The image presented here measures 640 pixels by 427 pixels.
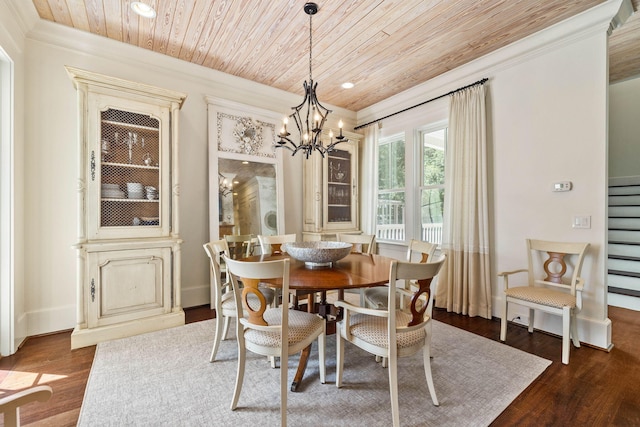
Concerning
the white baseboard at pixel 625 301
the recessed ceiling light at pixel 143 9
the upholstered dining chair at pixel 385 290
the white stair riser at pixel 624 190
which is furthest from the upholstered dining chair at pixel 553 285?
the recessed ceiling light at pixel 143 9

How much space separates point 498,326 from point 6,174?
4.74 meters

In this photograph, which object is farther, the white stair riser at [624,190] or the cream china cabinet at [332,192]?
the white stair riser at [624,190]

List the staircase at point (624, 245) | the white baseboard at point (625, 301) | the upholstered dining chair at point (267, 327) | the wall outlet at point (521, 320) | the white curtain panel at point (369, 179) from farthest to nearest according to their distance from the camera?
1. the white curtain panel at point (369, 179)
2. the staircase at point (624, 245)
3. the white baseboard at point (625, 301)
4. the wall outlet at point (521, 320)
5. the upholstered dining chair at point (267, 327)

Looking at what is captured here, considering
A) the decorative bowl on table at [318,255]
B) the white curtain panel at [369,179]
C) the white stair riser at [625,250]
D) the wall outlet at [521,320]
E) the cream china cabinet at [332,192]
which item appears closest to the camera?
the decorative bowl on table at [318,255]

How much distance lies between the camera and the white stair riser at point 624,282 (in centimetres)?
355

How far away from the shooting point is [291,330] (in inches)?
69.6

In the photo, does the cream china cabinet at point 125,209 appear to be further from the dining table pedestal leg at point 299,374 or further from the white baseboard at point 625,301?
the white baseboard at point 625,301

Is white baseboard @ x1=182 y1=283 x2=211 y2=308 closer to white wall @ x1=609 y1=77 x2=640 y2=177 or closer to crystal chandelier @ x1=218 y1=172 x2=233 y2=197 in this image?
crystal chandelier @ x1=218 y1=172 x2=233 y2=197

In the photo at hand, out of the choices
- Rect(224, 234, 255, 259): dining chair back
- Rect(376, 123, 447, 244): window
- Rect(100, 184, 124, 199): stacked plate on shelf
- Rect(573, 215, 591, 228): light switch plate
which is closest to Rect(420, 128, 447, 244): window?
Rect(376, 123, 447, 244): window

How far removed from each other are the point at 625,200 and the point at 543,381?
4.10m

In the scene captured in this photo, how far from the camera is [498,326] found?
298 cm

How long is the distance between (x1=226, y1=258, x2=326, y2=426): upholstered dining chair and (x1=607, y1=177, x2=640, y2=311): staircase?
13.3ft

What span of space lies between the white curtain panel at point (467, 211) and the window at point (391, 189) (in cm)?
89

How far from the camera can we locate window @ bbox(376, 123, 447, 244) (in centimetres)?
393
